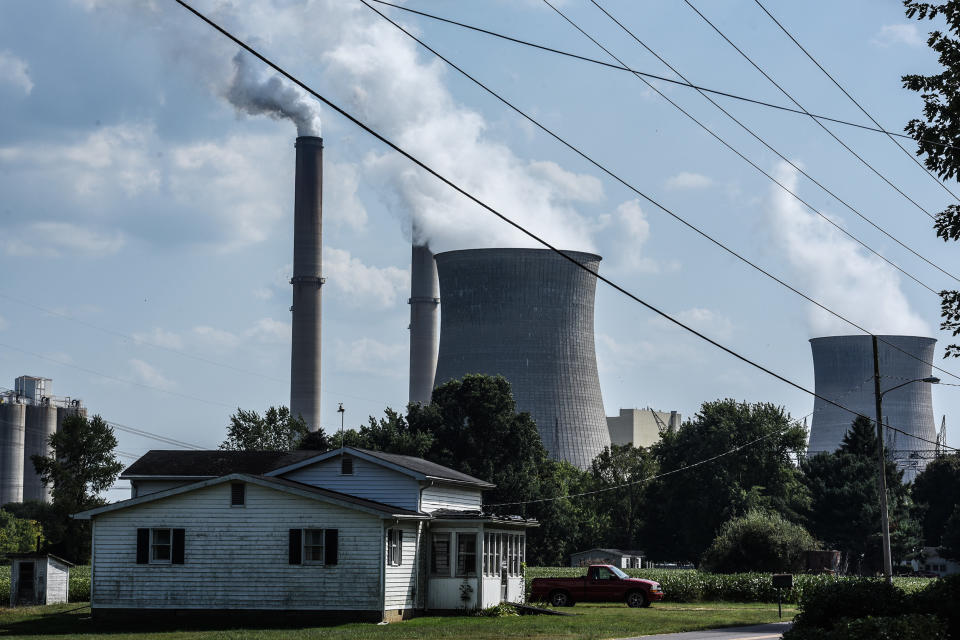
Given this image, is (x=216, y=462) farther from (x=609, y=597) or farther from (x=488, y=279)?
(x=488, y=279)

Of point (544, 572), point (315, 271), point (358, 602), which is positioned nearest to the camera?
point (358, 602)

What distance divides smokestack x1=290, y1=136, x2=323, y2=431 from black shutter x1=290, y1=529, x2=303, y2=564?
76.1 m

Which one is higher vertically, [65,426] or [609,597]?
[65,426]

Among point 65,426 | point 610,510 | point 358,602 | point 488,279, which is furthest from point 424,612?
point 610,510

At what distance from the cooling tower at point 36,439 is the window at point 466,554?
154 meters

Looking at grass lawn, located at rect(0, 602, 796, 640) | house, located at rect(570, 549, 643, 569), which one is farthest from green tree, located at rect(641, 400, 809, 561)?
grass lawn, located at rect(0, 602, 796, 640)

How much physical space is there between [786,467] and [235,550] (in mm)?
66798

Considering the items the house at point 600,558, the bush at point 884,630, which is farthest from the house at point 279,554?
the house at point 600,558

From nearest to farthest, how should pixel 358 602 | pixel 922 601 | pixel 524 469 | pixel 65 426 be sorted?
pixel 922 601
pixel 358 602
pixel 65 426
pixel 524 469

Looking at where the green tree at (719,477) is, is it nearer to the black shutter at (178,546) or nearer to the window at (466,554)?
the window at (466,554)

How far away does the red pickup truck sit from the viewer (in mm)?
44719

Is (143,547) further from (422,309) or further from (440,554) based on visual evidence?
(422,309)

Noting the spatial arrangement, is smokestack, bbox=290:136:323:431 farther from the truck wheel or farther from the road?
the road

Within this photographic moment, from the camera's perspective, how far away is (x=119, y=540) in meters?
37.2
